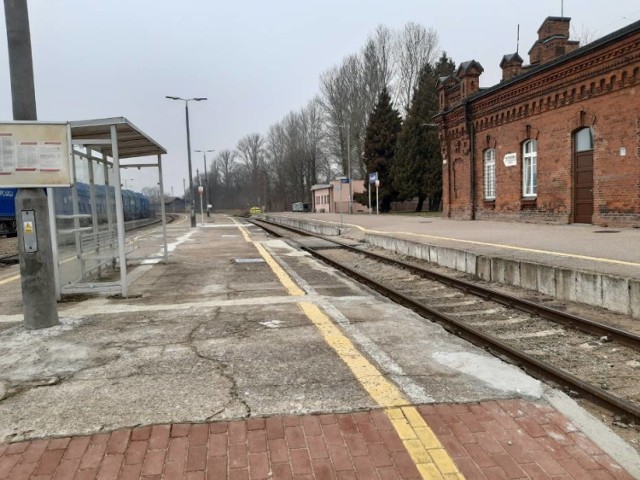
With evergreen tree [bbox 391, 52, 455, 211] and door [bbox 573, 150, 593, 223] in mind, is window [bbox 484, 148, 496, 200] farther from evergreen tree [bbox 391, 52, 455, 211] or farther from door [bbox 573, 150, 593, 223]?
evergreen tree [bbox 391, 52, 455, 211]

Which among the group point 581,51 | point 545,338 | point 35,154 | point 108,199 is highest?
point 581,51

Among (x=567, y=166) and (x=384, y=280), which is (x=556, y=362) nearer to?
(x=384, y=280)

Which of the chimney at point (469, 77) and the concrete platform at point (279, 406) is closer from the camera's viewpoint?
the concrete platform at point (279, 406)

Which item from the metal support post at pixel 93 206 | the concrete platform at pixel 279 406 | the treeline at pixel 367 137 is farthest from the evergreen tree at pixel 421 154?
the concrete platform at pixel 279 406

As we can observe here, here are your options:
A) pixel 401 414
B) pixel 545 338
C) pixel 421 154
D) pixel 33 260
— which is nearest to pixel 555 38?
pixel 545 338

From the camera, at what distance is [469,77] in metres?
25.6

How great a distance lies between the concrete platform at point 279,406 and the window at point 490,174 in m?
19.1

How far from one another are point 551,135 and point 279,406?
18729mm

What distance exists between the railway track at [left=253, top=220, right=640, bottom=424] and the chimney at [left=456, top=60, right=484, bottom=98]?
1884 centimetres

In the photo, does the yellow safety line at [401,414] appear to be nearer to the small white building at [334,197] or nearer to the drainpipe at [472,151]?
the drainpipe at [472,151]

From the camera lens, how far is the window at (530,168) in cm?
2042

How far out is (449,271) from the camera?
11.6 meters

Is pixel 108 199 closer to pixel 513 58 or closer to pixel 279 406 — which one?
pixel 279 406

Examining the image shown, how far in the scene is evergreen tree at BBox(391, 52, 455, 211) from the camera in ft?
141
